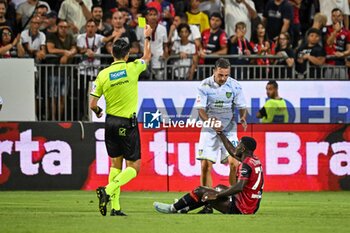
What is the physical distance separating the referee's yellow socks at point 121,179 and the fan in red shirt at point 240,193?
82cm

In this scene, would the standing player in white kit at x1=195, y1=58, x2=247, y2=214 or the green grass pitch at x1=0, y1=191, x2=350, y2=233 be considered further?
the standing player in white kit at x1=195, y1=58, x2=247, y2=214

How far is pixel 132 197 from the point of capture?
20.6 metres

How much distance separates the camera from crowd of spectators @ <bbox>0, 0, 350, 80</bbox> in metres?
24.2

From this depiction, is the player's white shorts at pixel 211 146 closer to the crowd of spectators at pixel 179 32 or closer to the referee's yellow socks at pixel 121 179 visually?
the referee's yellow socks at pixel 121 179

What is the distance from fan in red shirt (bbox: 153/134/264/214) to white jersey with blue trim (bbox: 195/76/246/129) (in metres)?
2.56

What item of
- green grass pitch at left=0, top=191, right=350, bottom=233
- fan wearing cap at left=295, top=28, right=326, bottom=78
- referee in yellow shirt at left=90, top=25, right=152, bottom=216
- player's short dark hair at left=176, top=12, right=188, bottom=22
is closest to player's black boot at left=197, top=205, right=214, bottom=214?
green grass pitch at left=0, top=191, right=350, bottom=233

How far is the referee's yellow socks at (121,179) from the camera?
15.3 meters

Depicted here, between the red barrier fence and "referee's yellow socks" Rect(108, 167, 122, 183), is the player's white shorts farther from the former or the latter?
the red barrier fence

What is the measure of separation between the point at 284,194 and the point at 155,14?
17.3 ft

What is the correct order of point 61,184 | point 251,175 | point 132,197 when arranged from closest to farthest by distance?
point 251,175
point 132,197
point 61,184

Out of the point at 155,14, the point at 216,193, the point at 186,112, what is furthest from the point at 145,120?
the point at 216,193

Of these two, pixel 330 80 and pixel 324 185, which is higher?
pixel 330 80

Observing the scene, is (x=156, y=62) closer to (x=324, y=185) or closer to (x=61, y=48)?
(x=61, y=48)

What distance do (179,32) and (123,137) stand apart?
914 cm
